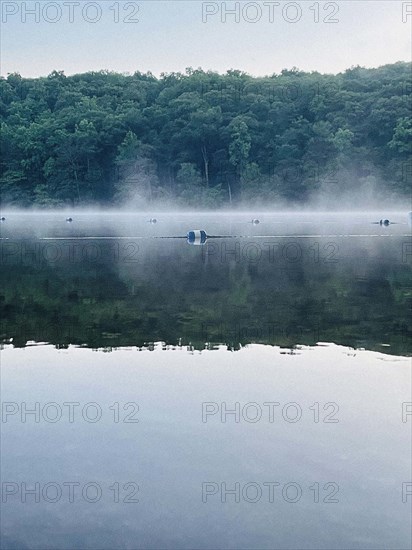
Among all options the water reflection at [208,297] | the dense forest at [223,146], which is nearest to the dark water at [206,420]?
the water reflection at [208,297]

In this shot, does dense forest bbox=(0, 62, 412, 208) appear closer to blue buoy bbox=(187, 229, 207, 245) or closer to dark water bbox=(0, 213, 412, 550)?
blue buoy bbox=(187, 229, 207, 245)

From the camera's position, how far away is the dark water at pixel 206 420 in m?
4.57

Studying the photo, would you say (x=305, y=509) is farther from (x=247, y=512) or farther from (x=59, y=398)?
(x=59, y=398)

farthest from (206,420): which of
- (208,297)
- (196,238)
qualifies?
(196,238)

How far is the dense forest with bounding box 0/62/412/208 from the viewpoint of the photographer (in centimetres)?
9344

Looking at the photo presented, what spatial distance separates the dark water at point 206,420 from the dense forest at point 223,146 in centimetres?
8140

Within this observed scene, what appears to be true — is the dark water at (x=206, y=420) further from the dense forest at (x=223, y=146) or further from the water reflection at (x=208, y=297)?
the dense forest at (x=223, y=146)

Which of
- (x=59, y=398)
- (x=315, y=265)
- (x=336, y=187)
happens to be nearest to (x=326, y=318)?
(x=59, y=398)

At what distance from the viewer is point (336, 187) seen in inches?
3612

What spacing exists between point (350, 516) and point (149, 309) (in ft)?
27.7

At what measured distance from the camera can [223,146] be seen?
101 m

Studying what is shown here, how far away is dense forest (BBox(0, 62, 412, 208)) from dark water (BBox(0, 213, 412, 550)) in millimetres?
81402

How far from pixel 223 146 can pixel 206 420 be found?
316ft

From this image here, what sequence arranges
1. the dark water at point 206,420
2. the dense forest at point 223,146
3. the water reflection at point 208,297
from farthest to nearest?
the dense forest at point 223,146 < the water reflection at point 208,297 < the dark water at point 206,420
